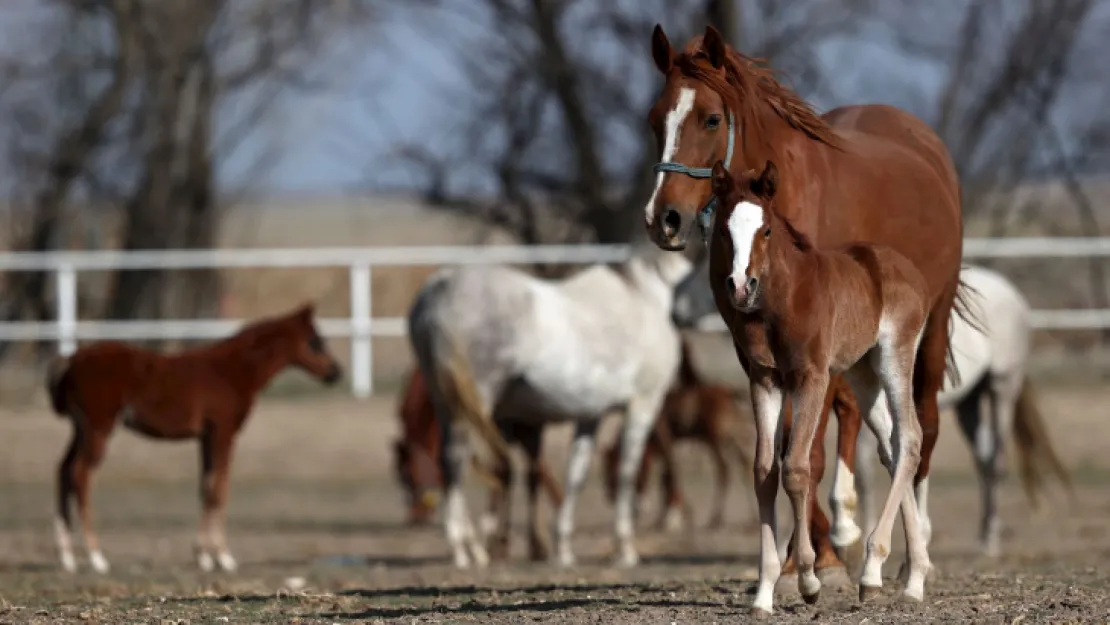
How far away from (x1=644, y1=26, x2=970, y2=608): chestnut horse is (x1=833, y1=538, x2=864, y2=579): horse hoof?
0.04 feet

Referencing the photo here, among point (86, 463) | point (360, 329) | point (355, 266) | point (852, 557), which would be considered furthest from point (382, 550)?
point (355, 266)

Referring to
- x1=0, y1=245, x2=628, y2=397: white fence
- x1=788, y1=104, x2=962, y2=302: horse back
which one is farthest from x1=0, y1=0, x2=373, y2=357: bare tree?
x1=788, y1=104, x2=962, y2=302: horse back

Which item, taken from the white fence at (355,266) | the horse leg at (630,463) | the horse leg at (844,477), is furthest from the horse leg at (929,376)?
the white fence at (355,266)

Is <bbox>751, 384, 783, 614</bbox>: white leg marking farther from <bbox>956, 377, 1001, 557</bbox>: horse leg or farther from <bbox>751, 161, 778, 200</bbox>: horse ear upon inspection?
<bbox>956, 377, 1001, 557</bbox>: horse leg

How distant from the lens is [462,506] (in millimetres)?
11633

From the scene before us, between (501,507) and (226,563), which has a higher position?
(501,507)

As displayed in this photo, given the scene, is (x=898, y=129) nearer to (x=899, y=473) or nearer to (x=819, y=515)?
(x=819, y=515)

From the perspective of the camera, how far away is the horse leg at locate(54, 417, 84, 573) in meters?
11.5

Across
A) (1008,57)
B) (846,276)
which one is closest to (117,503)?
(846,276)

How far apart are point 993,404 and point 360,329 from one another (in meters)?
7.49

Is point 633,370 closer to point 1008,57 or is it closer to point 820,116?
point 820,116

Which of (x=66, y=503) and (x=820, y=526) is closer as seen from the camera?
(x=820, y=526)

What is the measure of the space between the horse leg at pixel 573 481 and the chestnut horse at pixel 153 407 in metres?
2.14

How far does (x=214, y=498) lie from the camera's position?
11883mm
